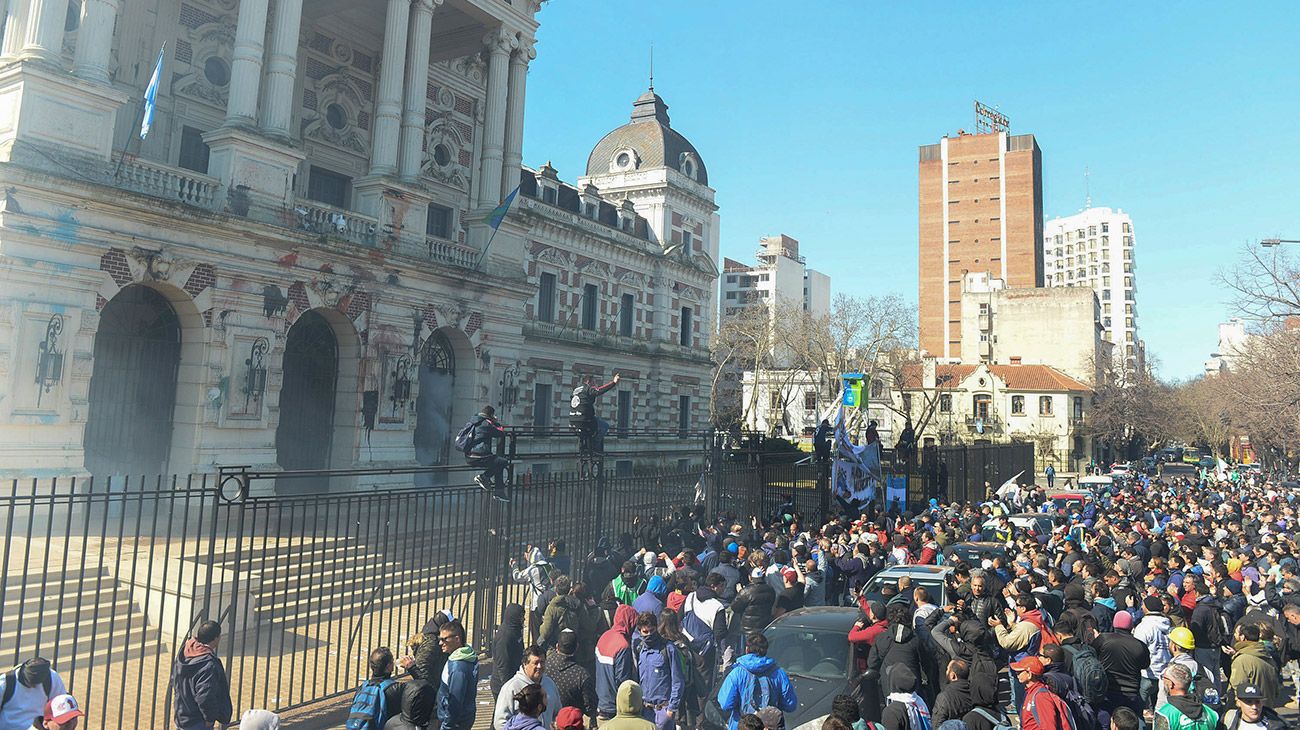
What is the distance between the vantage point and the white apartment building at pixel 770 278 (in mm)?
104625

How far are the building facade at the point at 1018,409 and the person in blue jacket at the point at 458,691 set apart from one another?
50153 mm

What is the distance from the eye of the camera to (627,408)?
130 feet

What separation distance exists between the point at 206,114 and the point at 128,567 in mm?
13209

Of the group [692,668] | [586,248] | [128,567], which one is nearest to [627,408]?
[586,248]

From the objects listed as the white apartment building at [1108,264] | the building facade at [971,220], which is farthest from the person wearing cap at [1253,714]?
the white apartment building at [1108,264]

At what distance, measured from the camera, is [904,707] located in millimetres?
5848

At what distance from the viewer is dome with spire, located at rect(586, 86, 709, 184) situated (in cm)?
4391

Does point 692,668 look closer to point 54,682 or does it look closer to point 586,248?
point 54,682

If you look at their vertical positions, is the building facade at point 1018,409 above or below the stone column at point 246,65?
below

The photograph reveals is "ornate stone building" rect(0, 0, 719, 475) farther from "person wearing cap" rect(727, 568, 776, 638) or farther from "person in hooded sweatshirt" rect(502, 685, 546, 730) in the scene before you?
"person in hooded sweatshirt" rect(502, 685, 546, 730)

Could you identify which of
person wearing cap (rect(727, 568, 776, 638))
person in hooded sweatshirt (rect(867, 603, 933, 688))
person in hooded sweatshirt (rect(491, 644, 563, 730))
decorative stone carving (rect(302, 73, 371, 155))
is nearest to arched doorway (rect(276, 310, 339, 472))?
decorative stone carving (rect(302, 73, 371, 155))

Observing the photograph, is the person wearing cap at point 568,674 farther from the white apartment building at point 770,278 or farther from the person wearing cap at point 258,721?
the white apartment building at point 770,278

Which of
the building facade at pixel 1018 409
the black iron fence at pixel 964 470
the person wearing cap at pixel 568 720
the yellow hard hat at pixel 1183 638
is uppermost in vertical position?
the building facade at pixel 1018 409

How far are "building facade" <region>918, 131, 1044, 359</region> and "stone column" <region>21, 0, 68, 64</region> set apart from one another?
83258 mm
